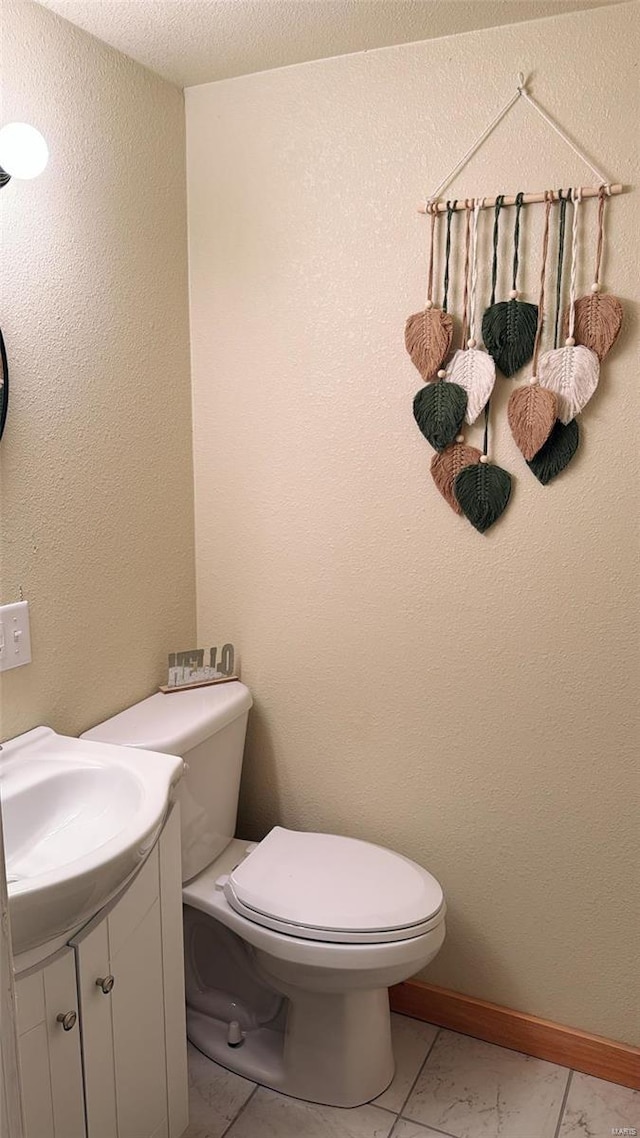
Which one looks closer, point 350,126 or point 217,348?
point 350,126

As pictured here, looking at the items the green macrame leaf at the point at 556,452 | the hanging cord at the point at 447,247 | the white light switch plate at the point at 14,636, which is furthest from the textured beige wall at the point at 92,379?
the green macrame leaf at the point at 556,452

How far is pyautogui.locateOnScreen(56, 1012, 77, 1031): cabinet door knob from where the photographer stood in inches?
49.9

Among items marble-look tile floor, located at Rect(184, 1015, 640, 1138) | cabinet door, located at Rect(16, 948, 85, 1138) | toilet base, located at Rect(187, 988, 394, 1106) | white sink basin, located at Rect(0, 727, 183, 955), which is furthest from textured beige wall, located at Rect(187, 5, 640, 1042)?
cabinet door, located at Rect(16, 948, 85, 1138)

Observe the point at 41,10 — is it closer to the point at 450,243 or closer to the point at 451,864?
the point at 450,243

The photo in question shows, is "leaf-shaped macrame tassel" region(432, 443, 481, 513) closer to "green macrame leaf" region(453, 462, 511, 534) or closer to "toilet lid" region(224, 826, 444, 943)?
"green macrame leaf" region(453, 462, 511, 534)

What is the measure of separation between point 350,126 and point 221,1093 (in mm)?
2072

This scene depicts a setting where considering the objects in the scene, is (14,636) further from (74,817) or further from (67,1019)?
(67,1019)

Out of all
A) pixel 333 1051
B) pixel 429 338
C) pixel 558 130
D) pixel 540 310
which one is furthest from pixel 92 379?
pixel 333 1051

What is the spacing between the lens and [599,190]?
1591mm

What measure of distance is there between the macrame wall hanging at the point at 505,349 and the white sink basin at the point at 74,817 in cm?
86

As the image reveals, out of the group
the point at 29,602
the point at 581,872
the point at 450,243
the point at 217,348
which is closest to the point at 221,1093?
the point at 581,872

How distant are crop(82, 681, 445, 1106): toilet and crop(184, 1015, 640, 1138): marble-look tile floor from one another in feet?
0.12

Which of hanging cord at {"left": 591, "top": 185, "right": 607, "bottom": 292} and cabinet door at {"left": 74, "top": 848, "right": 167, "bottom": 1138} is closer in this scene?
cabinet door at {"left": 74, "top": 848, "right": 167, "bottom": 1138}

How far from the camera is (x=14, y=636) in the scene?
1562mm
